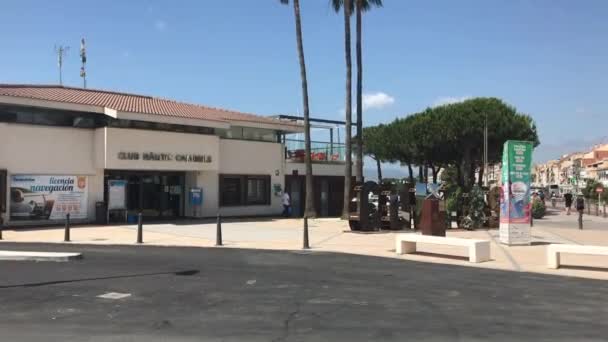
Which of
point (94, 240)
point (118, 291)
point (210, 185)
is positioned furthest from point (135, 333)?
point (210, 185)

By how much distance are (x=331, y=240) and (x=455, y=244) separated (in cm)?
567

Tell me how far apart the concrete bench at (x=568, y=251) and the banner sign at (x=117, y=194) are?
18.6 meters

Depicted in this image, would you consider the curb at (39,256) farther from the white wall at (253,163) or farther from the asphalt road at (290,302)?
the white wall at (253,163)

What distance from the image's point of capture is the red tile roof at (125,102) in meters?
25.0

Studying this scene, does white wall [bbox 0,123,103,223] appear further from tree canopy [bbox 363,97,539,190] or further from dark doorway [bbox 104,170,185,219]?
tree canopy [bbox 363,97,539,190]

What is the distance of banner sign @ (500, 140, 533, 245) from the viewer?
16.8m

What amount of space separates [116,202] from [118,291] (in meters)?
17.0

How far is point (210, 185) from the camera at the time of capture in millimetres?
29641

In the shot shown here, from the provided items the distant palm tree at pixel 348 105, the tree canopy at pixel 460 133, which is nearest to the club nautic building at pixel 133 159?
the distant palm tree at pixel 348 105

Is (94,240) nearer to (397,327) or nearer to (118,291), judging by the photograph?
(118,291)

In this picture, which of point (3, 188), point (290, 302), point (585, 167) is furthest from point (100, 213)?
point (585, 167)

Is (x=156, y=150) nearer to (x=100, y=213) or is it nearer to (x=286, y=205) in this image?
(x=100, y=213)

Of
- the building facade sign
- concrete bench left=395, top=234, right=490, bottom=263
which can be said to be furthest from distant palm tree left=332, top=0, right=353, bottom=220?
concrete bench left=395, top=234, right=490, bottom=263

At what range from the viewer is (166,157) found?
2706cm
